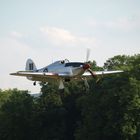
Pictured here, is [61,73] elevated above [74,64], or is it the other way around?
[74,64]

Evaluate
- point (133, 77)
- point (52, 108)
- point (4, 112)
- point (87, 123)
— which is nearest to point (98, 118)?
point (87, 123)

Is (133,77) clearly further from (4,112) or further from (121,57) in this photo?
(4,112)

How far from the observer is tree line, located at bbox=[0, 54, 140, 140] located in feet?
222

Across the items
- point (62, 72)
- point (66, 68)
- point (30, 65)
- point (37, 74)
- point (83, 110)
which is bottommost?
point (83, 110)

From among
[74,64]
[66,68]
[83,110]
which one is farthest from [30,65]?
[83,110]

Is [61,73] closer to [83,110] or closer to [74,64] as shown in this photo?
[74,64]

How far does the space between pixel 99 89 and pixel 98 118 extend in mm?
4879

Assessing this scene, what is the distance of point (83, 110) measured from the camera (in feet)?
244

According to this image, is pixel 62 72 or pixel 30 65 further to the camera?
pixel 30 65

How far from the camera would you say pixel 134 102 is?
67.2 metres

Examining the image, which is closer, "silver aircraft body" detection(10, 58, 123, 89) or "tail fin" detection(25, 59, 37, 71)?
"silver aircraft body" detection(10, 58, 123, 89)

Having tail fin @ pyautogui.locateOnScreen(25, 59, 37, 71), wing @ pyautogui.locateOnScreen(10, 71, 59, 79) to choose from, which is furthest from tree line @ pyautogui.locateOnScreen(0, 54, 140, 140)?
wing @ pyautogui.locateOnScreen(10, 71, 59, 79)

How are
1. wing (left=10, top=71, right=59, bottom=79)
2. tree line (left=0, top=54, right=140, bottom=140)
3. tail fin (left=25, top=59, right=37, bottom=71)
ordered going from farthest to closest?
1. tree line (left=0, top=54, right=140, bottom=140)
2. tail fin (left=25, top=59, right=37, bottom=71)
3. wing (left=10, top=71, right=59, bottom=79)

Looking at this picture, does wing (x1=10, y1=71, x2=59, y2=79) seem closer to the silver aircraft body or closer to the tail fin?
the silver aircraft body
